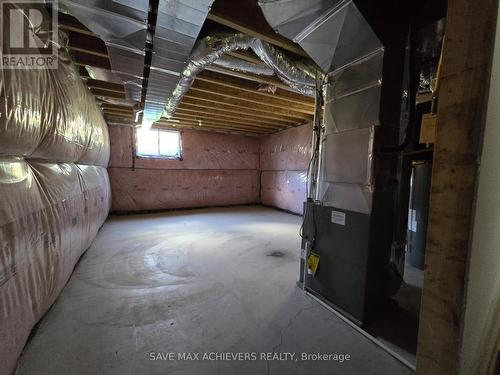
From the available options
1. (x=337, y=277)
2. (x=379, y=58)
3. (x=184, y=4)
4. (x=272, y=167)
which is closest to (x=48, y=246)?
(x=184, y=4)

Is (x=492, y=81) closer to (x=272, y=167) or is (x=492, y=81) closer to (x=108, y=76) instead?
(x=108, y=76)

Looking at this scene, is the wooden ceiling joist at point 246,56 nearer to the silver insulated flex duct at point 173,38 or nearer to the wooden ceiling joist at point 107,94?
the silver insulated flex duct at point 173,38

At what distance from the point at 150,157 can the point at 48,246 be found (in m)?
4.18

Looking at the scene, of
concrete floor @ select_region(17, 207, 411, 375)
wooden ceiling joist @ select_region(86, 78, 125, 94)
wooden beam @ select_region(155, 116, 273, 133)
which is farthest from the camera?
wooden beam @ select_region(155, 116, 273, 133)

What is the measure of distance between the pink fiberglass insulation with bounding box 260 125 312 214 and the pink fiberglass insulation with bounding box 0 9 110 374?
13.2ft

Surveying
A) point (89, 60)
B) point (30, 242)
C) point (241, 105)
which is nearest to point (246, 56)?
point (241, 105)

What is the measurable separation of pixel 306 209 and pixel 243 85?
198 cm

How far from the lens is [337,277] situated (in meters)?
1.62

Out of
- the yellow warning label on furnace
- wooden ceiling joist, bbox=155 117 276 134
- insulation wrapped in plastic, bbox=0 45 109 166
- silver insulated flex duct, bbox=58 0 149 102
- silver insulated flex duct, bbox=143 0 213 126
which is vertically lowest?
the yellow warning label on furnace

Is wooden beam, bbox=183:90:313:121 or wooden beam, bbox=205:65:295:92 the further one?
wooden beam, bbox=183:90:313:121

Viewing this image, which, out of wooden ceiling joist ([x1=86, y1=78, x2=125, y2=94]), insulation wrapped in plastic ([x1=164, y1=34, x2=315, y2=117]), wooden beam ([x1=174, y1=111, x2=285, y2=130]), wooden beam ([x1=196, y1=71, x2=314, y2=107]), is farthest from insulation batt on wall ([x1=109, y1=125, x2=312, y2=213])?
insulation wrapped in plastic ([x1=164, y1=34, x2=315, y2=117])

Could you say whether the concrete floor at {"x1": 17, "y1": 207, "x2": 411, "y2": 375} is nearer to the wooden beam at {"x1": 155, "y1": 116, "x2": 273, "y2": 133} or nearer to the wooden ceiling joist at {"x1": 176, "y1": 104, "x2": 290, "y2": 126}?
the wooden ceiling joist at {"x1": 176, "y1": 104, "x2": 290, "y2": 126}

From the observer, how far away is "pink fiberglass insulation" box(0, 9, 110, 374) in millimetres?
1007

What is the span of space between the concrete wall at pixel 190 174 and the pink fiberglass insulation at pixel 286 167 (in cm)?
43
